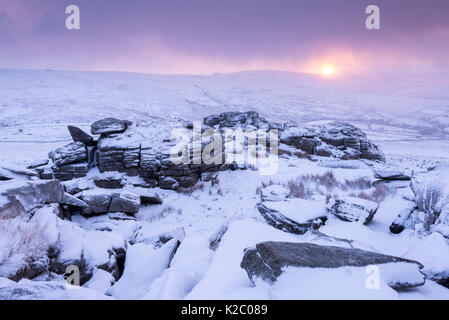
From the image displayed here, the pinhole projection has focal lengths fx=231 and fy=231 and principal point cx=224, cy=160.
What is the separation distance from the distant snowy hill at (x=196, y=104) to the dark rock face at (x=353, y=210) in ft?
141

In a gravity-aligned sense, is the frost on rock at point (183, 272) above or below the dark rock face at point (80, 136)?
below

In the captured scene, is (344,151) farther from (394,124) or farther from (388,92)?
(388,92)

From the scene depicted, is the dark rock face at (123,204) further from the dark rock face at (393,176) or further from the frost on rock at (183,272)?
the dark rock face at (393,176)

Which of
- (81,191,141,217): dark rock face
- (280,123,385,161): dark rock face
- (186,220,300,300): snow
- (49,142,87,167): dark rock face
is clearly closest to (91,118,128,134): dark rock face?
(49,142,87,167): dark rock face

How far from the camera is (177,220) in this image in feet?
28.1

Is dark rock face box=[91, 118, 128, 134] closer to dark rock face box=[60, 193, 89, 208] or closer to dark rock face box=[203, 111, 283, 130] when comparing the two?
dark rock face box=[60, 193, 89, 208]

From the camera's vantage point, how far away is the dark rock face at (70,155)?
11.9 meters

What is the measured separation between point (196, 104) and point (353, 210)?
82.8 meters

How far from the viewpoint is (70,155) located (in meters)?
12.1

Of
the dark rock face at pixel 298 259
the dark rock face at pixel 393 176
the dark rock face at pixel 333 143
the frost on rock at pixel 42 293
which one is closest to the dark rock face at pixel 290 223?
the dark rock face at pixel 298 259

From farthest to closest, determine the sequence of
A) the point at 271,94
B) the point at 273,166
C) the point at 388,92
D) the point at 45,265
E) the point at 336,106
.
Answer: the point at 388,92, the point at 271,94, the point at 336,106, the point at 273,166, the point at 45,265

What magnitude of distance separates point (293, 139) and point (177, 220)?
1552 cm
